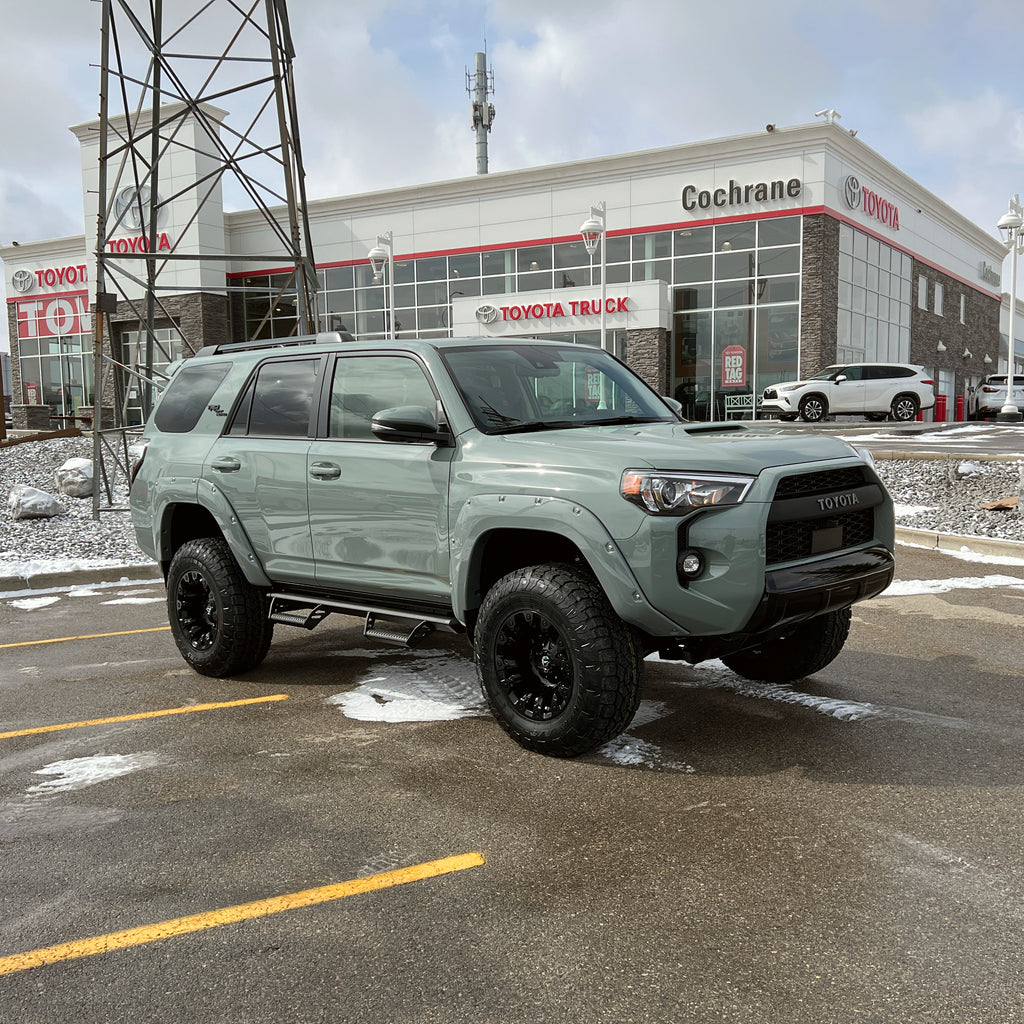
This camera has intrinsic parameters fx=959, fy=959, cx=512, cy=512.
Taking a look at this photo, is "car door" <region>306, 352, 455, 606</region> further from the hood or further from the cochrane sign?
the cochrane sign

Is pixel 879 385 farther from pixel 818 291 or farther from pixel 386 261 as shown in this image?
pixel 386 261

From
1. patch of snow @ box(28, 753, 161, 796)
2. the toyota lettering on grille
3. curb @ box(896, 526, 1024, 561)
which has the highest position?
the toyota lettering on grille

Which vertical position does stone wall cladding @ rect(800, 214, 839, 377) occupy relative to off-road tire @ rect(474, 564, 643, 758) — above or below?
above

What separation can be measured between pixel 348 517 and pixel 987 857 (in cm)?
332

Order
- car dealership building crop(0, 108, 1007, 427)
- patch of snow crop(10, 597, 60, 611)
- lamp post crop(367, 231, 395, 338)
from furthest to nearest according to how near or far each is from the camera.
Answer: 1. car dealership building crop(0, 108, 1007, 427)
2. lamp post crop(367, 231, 395, 338)
3. patch of snow crop(10, 597, 60, 611)

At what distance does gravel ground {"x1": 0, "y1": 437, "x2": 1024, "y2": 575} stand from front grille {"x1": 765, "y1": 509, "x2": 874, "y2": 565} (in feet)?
24.1

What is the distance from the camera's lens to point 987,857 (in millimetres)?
3389

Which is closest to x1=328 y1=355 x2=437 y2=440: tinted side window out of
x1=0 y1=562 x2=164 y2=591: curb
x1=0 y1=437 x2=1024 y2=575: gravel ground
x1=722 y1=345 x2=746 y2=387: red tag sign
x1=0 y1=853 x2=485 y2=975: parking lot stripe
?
x1=0 y1=853 x2=485 y2=975: parking lot stripe

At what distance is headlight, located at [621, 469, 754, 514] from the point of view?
13.0 ft

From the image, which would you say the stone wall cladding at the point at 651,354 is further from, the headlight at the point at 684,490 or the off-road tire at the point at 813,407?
the headlight at the point at 684,490

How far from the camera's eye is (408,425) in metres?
4.56

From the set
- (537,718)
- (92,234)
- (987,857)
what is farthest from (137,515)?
(92,234)

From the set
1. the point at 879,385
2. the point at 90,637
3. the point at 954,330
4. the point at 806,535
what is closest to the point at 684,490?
the point at 806,535

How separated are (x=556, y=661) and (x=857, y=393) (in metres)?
26.5
